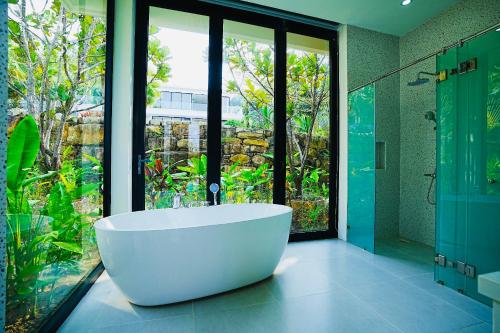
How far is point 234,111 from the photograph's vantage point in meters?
2.91

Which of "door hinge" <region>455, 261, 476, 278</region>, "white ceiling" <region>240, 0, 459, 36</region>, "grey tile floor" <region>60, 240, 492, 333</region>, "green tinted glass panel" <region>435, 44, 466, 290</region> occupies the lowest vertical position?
"grey tile floor" <region>60, 240, 492, 333</region>

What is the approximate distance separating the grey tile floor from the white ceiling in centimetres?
291

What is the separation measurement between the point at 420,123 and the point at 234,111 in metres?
2.43

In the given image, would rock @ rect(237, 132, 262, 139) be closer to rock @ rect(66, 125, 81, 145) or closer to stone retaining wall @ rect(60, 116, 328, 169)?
stone retaining wall @ rect(60, 116, 328, 169)

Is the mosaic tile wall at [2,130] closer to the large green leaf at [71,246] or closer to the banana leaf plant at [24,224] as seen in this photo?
the banana leaf plant at [24,224]

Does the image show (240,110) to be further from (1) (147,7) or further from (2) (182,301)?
(2) (182,301)

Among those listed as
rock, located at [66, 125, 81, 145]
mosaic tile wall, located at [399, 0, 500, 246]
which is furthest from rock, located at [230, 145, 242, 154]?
mosaic tile wall, located at [399, 0, 500, 246]

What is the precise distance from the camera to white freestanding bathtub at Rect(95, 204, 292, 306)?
156 cm

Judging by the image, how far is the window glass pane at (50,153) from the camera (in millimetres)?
1203

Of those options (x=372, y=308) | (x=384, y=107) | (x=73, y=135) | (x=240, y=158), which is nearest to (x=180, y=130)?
(x=240, y=158)

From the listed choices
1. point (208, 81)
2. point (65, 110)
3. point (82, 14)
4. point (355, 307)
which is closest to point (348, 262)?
point (355, 307)

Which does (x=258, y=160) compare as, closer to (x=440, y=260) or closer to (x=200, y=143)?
(x=200, y=143)

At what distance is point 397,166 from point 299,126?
5.00 feet

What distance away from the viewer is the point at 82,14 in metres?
1.95
